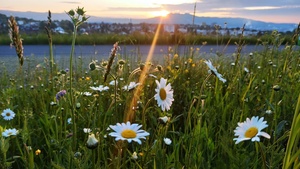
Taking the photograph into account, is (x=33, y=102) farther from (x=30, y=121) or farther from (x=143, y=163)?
(x=143, y=163)

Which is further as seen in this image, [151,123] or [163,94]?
[151,123]

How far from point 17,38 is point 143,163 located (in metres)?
1.29

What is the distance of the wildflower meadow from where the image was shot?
1315 mm

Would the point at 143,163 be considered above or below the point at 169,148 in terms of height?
above

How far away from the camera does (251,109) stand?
2330 millimetres

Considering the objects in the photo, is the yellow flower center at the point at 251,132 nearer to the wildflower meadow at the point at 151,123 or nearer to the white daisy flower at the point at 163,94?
the wildflower meadow at the point at 151,123

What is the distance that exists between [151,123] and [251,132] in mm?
875

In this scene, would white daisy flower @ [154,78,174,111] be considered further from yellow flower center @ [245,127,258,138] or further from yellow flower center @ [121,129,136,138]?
yellow flower center @ [245,127,258,138]

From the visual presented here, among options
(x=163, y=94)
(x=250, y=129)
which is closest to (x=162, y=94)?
(x=163, y=94)

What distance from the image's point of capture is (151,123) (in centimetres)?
199

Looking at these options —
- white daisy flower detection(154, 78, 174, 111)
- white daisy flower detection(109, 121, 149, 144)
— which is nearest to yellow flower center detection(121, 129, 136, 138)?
white daisy flower detection(109, 121, 149, 144)

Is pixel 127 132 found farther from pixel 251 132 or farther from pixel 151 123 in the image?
pixel 151 123

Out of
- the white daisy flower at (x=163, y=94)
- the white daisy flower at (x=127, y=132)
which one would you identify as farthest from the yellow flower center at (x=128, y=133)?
the white daisy flower at (x=163, y=94)

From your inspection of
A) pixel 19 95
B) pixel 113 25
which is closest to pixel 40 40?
pixel 113 25
